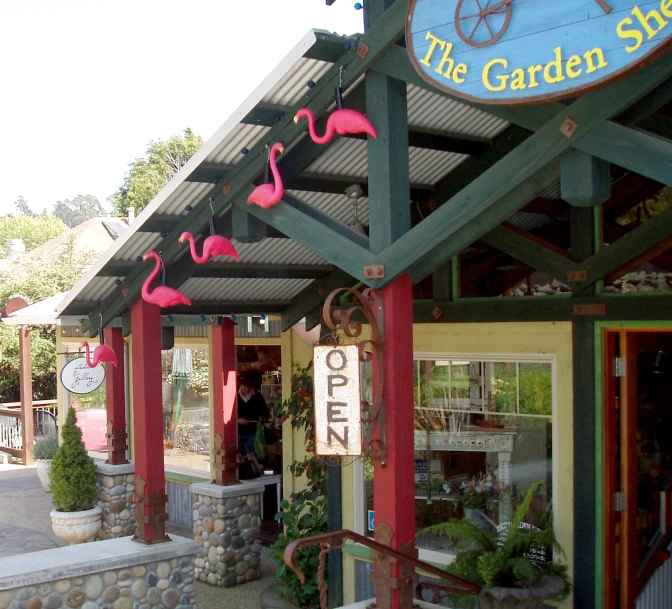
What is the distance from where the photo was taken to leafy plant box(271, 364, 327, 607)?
8.07m

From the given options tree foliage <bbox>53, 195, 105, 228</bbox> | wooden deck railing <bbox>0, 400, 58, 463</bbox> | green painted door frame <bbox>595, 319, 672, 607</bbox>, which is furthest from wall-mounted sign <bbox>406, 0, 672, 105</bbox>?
tree foliage <bbox>53, 195, 105, 228</bbox>

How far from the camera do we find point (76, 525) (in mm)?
9133

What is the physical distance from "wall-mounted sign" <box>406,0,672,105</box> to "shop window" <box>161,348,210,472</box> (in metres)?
7.99

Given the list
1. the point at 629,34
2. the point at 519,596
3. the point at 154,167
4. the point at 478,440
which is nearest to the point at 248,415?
the point at 478,440

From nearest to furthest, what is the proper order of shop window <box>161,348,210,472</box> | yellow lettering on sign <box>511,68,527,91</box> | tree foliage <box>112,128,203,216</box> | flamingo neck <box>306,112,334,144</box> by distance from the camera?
yellow lettering on sign <box>511,68,527,91</box>
flamingo neck <box>306,112,334,144</box>
shop window <box>161,348,210,472</box>
tree foliage <box>112,128,203,216</box>

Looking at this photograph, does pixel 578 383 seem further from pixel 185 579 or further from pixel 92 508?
pixel 92 508

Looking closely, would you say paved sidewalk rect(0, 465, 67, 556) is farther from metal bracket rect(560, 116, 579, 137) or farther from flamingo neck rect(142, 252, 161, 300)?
metal bracket rect(560, 116, 579, 137)

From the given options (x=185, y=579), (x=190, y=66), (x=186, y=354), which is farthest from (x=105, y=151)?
(x=185, y=579)

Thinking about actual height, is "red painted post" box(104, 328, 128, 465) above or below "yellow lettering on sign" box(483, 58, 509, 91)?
below

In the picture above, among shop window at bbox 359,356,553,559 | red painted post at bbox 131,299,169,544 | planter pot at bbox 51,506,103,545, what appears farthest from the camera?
planter pot at bbox 51,506,103,545

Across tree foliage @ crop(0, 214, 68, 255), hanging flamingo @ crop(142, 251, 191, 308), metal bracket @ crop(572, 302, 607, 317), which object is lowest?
metal bracket @ crop(572, 302, 607, 317)

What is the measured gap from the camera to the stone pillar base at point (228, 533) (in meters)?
8.98

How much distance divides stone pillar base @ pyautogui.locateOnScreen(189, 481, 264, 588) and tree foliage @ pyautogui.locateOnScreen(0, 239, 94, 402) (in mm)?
15512

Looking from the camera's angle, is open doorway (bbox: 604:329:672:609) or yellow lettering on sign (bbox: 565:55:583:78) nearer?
yellow lettering on sign (bbox: 565:55:583:78)
